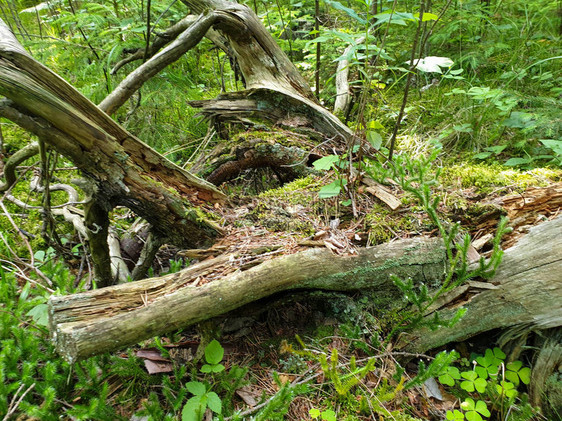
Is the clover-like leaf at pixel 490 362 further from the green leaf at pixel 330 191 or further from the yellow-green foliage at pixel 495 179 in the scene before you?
the green leaf at pixel 330 191

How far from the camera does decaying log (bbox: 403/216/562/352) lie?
2.21 meters

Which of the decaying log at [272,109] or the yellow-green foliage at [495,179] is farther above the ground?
the decaying log at [272,109]

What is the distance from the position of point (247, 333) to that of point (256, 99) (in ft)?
8.51

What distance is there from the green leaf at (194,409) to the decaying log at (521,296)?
143 centimetres

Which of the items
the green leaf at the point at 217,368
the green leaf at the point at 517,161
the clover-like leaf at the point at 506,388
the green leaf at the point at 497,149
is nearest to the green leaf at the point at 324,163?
the green leaf at the point at 217,368

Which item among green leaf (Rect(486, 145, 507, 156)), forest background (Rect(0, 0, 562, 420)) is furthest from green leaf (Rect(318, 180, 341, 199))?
green leaf (Rect(486, 145, 507, 156))

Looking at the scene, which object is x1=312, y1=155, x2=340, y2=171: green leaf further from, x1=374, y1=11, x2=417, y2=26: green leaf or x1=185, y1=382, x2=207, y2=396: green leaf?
x1=185, y1=382, x2=207, y2=396: green leaf

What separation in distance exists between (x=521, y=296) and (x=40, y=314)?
3441 mm

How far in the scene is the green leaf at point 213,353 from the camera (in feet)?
6.77

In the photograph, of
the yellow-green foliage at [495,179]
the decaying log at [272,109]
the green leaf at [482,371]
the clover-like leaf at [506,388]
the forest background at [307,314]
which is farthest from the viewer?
the decaying log at [272,109]

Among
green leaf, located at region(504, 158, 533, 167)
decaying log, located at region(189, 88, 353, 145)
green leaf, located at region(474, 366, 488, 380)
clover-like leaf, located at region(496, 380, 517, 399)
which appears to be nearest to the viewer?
clover-like leaf, located at region(496, 380, 517, 399)

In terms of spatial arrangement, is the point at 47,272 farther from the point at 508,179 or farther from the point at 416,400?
the point at 508,179

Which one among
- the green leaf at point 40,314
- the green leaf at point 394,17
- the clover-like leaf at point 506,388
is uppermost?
the green leaf at point 394,17

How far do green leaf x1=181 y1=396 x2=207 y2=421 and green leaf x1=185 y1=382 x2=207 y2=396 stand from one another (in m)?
0.03
